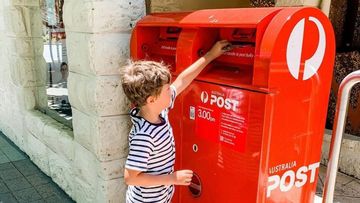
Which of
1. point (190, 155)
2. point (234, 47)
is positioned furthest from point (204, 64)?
point (190, 155)

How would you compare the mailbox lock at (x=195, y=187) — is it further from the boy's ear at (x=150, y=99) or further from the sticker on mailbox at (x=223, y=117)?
the boy's ear at (x=150, y=99)

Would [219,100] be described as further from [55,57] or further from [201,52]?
[55,57]

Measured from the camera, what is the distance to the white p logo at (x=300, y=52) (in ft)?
4.93

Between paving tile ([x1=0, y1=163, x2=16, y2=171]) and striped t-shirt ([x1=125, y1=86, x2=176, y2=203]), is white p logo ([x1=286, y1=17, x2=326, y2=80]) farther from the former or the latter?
paving tile ([x1=0, y1=163, x2=16, y2=171])

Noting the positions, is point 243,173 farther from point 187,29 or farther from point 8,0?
point 8,0

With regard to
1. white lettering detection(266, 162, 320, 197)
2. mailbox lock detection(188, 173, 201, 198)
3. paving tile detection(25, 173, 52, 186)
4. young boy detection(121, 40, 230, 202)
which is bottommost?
paving tile detection(25, 173, 52, 186)

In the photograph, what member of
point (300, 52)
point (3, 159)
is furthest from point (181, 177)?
point (3, 159)

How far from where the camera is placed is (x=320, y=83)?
1.66m

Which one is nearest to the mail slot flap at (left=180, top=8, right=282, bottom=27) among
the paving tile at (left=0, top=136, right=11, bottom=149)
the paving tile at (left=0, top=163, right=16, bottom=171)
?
the paving tile at (left=0, top=163, right=16, bottom=171)

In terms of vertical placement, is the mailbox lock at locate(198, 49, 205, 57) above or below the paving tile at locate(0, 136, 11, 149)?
above

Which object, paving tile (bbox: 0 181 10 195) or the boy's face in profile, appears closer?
the boy's face in profile

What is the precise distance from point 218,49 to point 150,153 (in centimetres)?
62

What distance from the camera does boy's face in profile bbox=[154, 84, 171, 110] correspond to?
1.65m

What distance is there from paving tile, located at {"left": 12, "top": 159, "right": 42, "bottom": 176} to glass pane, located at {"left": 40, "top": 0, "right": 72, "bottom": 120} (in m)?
0.67
